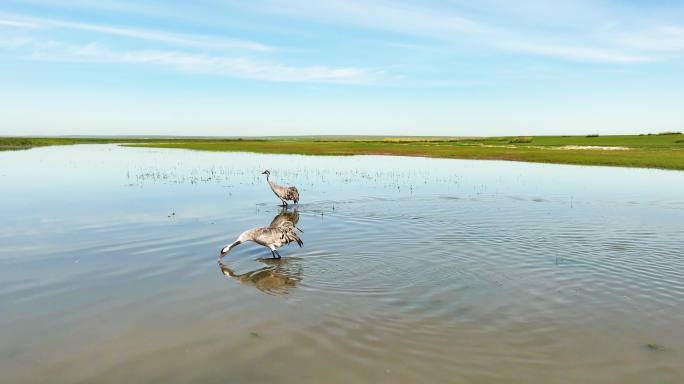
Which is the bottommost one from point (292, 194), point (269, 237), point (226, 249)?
point (226, 249)

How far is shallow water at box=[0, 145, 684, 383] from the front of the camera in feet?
28.9

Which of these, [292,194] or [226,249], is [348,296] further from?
[292,194]

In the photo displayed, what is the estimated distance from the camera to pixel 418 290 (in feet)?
41.5

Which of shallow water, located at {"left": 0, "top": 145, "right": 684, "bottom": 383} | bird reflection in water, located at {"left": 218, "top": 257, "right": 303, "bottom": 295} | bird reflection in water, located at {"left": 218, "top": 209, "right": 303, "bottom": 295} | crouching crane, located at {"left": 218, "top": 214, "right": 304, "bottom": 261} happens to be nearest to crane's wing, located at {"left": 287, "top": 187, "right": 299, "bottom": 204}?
shallow water, located at {"left": 0, "top": 145, "right": 684, "bottom": 383}

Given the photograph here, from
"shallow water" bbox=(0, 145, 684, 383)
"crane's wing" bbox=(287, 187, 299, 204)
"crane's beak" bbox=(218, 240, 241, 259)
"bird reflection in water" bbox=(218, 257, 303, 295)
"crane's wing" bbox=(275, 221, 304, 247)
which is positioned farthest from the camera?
"crane's wing" bbox=(287, 187, 299, 204)

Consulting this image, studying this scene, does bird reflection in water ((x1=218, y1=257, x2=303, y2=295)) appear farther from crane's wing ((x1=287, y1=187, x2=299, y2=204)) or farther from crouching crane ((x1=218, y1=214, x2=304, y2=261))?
crane's wing ((x1=287, y1=187, x2=299, y2=204))

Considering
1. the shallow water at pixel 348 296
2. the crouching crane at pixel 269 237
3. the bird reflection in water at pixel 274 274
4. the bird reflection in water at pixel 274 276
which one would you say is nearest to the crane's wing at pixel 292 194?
the shallow water at pixel 348 296

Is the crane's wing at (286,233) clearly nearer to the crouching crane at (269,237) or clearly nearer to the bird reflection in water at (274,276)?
the crouching crane at (269,237)

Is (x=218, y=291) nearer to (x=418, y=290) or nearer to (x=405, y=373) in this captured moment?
(x=418, y=290)

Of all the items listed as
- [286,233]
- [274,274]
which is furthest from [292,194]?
[274,274]

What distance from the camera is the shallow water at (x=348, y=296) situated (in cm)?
881

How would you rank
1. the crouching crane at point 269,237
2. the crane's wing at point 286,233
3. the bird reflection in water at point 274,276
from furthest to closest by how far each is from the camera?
1. the crane's wing at point 286,233
2. the crouching crane at point 269,237
3. the bird reflection in water at point 274,276

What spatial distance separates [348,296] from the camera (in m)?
12.2

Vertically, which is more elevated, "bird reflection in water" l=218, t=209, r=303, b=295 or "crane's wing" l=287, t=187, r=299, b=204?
"crane's wing" l=287, t=187, r=299, b=204
